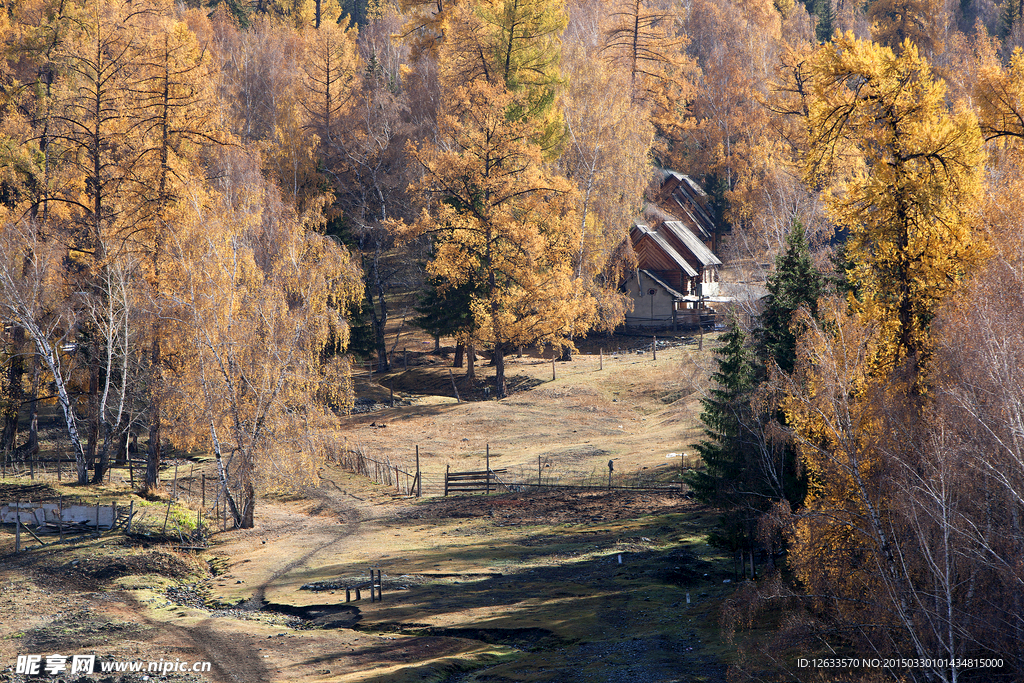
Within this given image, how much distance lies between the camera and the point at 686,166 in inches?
3108

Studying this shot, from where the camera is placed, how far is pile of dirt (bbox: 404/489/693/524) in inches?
1236

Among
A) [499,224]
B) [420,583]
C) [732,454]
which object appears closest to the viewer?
[732,454]

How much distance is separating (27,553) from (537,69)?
3840 cm

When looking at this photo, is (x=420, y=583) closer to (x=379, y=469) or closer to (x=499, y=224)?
(x=379, y=469)

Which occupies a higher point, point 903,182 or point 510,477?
point 903,182

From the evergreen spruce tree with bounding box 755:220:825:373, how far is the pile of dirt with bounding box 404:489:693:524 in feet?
29.8

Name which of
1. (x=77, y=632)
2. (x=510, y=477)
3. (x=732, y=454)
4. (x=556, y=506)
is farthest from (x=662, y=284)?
(x=77, y=632)

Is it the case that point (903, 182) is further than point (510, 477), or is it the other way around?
point (510, 477)

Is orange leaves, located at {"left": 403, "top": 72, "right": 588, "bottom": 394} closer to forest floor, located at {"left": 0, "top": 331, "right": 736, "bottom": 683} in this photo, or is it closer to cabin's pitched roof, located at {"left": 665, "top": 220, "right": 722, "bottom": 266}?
forest floor, located at {"left": 0, "top": 331, "right": 736, "bottom": 683}

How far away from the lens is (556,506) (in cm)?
3272

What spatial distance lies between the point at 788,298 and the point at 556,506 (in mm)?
12875

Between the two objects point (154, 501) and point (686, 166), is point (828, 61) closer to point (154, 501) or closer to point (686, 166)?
point (154, 501)

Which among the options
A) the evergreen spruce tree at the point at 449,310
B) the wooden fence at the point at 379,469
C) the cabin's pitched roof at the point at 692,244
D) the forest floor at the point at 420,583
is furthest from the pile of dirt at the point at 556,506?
the cabin's pitched roof at the point at 692,244

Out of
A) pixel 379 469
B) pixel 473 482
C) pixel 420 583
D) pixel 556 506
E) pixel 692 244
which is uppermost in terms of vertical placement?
pixel 692 244
